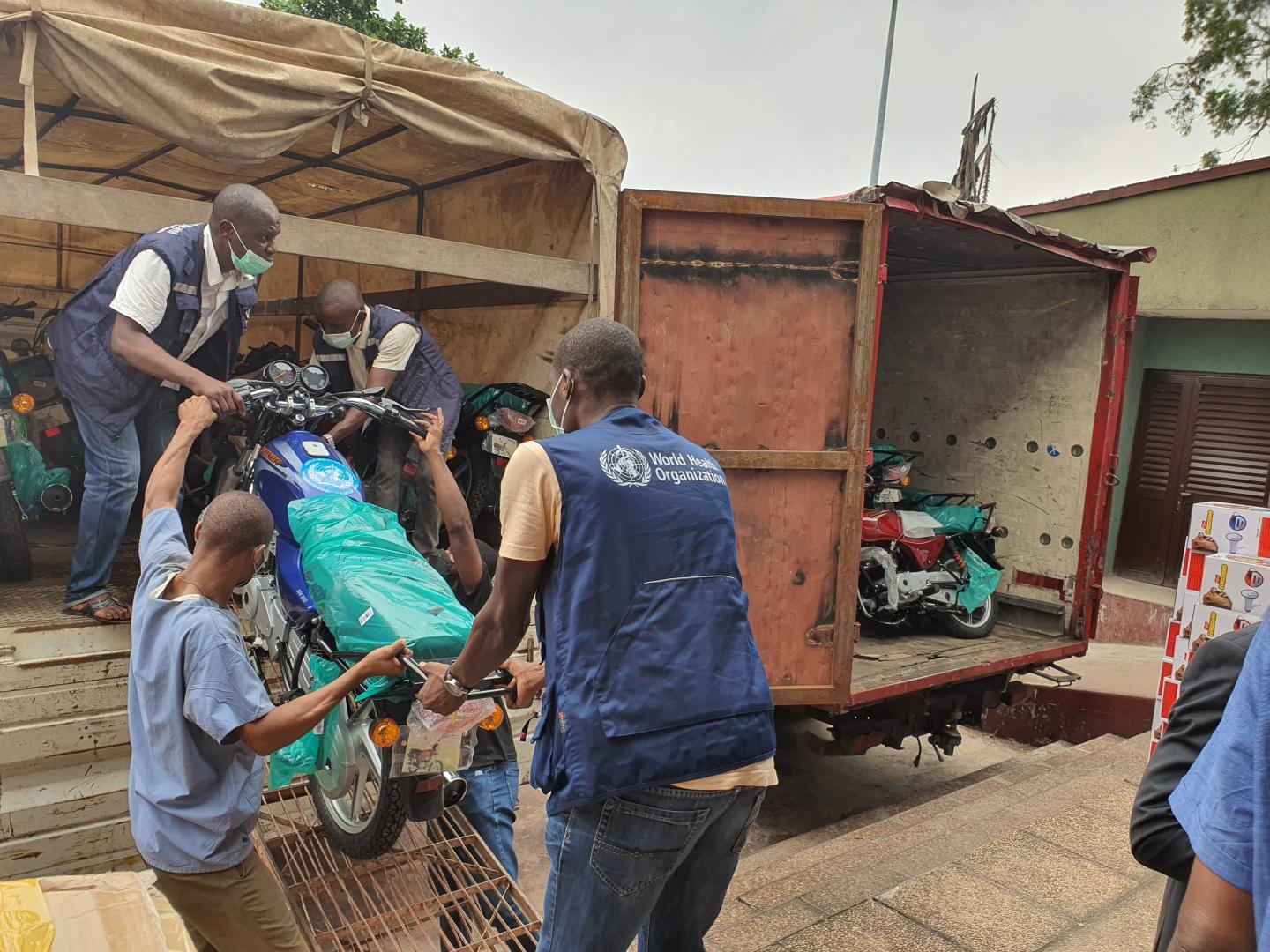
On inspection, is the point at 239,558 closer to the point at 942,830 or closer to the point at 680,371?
the point at 680,371

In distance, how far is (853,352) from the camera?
420 centimetres

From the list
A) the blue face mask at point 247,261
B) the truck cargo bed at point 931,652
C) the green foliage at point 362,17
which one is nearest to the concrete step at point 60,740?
the blue face mask at point 247,261

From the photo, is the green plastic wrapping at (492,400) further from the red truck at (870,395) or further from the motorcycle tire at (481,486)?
the red truck at (870,395)

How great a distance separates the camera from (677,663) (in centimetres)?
166

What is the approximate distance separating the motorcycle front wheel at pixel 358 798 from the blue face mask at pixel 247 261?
5.93 ft

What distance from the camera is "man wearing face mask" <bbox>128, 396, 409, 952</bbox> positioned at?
197cm

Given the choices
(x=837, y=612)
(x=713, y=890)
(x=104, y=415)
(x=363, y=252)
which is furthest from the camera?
(x=837, y=612)

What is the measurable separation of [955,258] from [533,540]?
17.2ft

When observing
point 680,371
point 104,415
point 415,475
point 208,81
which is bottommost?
point 415,475

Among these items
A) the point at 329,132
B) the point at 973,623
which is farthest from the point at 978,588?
the point at 329,132

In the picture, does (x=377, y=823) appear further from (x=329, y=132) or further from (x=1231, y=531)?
(x=1231, y=531)

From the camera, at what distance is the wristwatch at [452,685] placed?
1.97 m

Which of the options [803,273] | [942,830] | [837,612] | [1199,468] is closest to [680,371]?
[803,273]

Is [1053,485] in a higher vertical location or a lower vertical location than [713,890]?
higher
